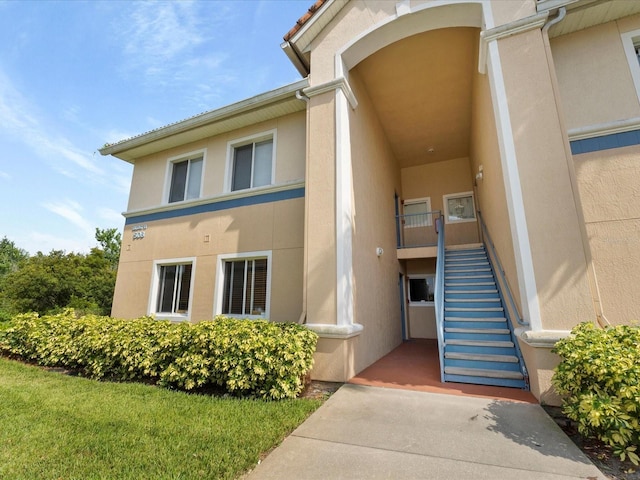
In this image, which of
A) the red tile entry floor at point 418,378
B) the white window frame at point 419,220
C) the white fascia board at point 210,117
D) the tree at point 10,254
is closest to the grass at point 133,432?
the red tile entry floor at point 418,378

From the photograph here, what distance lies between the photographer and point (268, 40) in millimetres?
7070

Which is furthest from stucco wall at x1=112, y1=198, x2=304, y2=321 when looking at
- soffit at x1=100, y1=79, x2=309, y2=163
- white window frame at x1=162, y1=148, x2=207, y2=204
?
soffit at x1=100, y1=79, x2=309, y2=163

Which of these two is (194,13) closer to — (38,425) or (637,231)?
(38,425)

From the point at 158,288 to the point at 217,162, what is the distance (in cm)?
404

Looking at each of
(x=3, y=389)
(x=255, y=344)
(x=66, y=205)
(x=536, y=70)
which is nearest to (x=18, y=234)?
(x=66, y=205)

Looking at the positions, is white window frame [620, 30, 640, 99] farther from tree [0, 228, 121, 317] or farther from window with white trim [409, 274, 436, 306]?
tree [0, 228, 121, 317]

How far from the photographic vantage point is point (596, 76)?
203 inches

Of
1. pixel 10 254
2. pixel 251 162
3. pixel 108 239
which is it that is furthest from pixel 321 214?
pixel 10 254

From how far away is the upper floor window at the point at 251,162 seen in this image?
7652mm

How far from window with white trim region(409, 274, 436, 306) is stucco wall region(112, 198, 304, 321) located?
19.0 ft

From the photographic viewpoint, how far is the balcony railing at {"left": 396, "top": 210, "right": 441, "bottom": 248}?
1083cm

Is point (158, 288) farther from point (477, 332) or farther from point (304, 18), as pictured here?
point (477, 332)

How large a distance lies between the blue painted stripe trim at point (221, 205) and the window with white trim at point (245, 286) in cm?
136

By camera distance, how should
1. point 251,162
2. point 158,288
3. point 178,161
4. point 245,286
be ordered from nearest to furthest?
point 245,286, point 251,162, point 158,288, point 178,161
